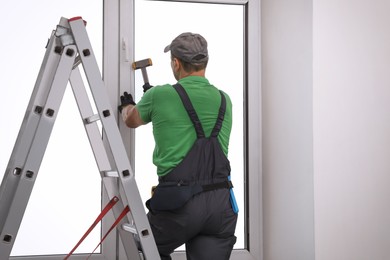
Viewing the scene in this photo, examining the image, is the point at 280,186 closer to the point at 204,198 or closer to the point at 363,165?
the point at 363,165

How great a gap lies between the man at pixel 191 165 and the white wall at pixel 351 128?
488 millimetres

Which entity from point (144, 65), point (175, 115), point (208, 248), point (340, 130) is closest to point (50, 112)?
point (175, 115)

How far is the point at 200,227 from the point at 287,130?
0.80 meters

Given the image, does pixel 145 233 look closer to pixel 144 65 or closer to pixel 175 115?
pixel 175 115

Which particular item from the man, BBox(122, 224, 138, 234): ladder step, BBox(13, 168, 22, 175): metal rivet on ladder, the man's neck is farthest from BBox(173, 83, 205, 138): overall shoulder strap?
BBox(13, 168, 22, 175): metal rivet on ladder

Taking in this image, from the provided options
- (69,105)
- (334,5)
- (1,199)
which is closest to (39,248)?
(69,105)

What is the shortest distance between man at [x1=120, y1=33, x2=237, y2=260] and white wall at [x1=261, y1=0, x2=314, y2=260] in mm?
467

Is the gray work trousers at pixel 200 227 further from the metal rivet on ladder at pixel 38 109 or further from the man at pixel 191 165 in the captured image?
the metal rivet on ladder at pixel 38 109

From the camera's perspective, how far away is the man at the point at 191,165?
2.28 metres

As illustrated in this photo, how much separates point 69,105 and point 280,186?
1067mm

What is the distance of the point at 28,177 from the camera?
1.96 meters

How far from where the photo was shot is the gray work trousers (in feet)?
7.45

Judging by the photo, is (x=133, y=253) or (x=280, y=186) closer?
(x=133, y=253)

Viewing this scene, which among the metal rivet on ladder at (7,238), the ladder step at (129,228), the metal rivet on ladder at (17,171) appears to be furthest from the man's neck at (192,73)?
the metal rivet on ladder at (7,238)
